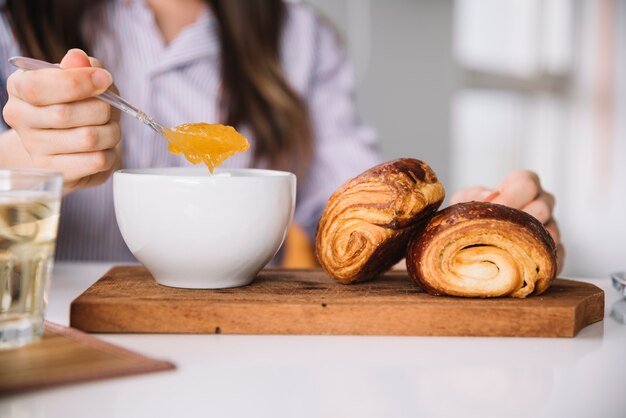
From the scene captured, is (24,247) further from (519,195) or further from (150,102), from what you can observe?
(150,102)

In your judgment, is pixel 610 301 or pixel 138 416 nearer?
pixel 138 416

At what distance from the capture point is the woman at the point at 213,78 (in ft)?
5.95

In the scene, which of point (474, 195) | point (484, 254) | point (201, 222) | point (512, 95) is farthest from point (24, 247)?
point (512, 95)

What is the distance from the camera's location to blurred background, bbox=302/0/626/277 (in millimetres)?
3578

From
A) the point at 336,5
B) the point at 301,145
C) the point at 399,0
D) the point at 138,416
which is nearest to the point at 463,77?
the point at 399,0

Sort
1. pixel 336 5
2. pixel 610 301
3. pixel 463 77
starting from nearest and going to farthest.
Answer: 1. pixel 610 301
2. pixel 336 5
3. pixel 463 77

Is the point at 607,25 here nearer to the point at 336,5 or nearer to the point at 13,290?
the point at 336,5

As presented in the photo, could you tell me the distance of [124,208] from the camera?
31.9 inches

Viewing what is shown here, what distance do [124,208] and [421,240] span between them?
31cm

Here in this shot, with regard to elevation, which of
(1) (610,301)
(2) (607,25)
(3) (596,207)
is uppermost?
(2) (607,25)

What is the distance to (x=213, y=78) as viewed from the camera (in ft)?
6.35

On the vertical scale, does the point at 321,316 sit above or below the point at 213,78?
below

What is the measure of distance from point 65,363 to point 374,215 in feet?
1.12

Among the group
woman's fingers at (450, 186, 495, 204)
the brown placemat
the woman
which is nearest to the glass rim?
the brown placemat
